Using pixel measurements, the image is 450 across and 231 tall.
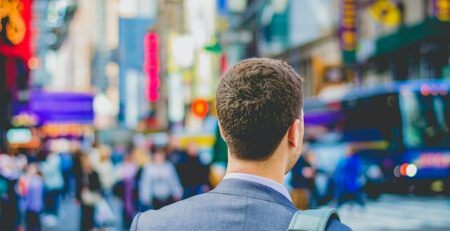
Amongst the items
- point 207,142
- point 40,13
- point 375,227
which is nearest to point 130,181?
point 375,227

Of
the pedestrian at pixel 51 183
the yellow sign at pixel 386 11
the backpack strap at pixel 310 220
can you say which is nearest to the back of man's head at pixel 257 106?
the backpack strap at pixel 310 220

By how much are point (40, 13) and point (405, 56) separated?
1980cm

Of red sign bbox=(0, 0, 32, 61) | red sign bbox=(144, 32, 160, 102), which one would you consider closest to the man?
red sign bbox=(0, 0, 32, 61)

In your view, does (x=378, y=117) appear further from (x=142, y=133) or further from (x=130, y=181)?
(x=142, y=133)

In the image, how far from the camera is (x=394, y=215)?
1831 cm

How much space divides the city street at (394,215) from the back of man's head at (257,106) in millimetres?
12939

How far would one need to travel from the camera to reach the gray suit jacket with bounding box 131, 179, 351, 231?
212 cm

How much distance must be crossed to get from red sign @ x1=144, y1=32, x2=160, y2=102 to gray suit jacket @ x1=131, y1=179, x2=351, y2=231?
62003 mm

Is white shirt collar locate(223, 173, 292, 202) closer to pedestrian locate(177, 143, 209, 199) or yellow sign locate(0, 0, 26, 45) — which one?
pedestrian locate(177, 143, 209, 199)

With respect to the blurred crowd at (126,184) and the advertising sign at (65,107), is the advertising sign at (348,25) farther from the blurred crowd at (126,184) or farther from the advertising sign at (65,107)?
the blurred crowd at (126,184)

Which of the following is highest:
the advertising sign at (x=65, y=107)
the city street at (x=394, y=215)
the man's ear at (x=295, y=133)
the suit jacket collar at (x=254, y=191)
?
the man's ear at (x=295, y=133)

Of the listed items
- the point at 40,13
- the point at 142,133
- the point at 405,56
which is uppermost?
the point at 40,13

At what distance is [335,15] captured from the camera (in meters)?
47.1

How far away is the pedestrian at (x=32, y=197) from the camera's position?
15.1 meters
